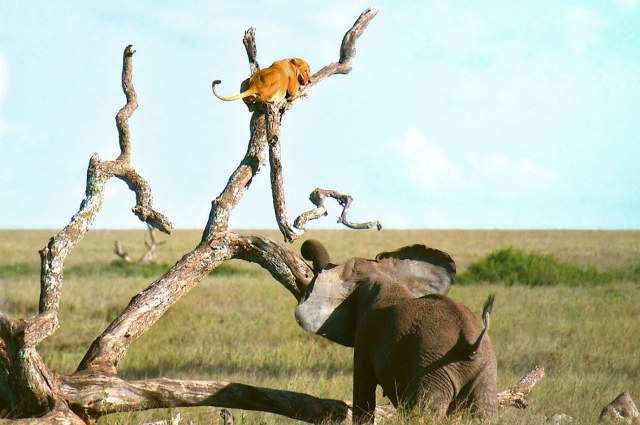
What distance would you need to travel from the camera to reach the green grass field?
35.6 ft

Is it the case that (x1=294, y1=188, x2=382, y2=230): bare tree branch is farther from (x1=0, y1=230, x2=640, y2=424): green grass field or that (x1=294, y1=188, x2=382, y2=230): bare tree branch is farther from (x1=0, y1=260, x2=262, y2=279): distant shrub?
(x1=0, y1=260, x2=262, y2=279): distant shrub

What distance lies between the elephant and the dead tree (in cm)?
58

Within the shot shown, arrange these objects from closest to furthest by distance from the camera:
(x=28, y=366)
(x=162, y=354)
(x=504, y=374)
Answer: (x=28, y=366)
(x=504, y=374)
(x=162, y=354)

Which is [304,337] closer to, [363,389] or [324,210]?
[324,210]

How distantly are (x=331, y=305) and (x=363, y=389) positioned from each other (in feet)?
2.37

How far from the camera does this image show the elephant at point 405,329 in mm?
6801

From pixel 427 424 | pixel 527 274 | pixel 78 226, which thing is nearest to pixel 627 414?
pixel 427 424

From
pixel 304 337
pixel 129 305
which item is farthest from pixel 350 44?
pixel 304 337

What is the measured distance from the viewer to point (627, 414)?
8.49 m

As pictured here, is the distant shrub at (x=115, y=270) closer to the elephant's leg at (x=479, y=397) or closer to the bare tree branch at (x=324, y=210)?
the bare tree branch at (x=324, y=210)

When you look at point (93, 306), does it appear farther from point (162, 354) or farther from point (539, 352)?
point (539, 352)

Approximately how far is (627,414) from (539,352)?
5.18 metres

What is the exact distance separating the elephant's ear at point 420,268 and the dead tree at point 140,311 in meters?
0.76

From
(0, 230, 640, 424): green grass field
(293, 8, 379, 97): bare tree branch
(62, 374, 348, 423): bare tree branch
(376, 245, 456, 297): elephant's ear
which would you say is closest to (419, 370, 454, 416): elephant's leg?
(0, 230, 640, 424): green grass field
